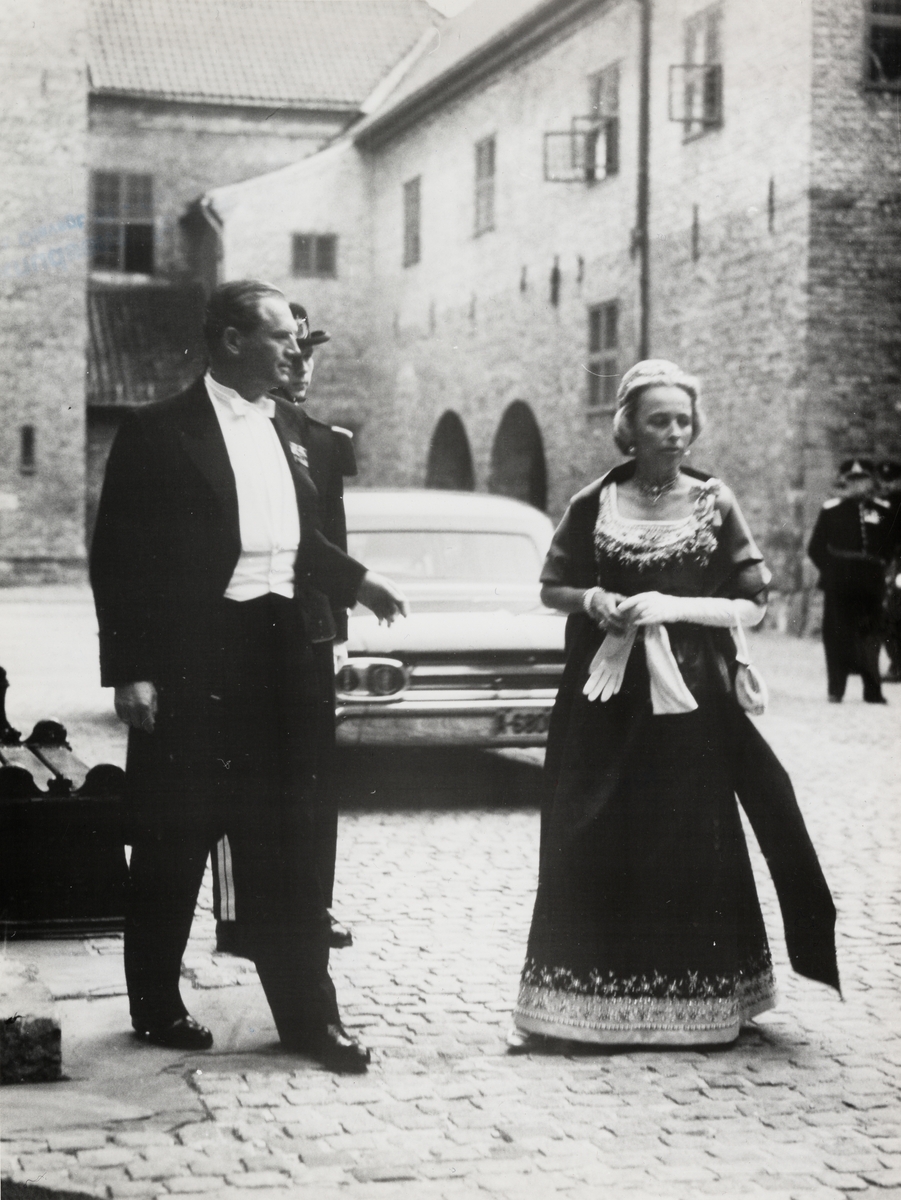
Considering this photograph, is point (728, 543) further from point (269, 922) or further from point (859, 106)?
point (859, 106)

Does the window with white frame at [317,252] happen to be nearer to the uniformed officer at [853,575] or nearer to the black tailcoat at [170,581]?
the uniformed officer at [853,575]

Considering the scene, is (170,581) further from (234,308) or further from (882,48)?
(882,48)

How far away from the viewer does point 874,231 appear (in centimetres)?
2061

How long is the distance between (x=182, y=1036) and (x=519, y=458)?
82.0 ft

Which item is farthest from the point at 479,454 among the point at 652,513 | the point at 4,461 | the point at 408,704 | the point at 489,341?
the point at 652,513

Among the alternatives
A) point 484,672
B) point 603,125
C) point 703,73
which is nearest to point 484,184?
point 603,125

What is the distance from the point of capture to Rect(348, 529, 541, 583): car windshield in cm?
963

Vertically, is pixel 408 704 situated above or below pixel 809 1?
below

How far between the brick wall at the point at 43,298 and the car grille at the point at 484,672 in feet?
79.9

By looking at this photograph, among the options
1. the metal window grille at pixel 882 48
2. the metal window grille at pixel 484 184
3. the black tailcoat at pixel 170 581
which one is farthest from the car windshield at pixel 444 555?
the metal window grille at pixel 484 184

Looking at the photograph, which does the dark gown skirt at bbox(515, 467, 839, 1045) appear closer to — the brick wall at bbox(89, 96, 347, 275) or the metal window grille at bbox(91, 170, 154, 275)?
the brick wall at bbox(89, 96, 347, 275)

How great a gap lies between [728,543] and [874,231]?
16.7m

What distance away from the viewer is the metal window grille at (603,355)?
2536cm

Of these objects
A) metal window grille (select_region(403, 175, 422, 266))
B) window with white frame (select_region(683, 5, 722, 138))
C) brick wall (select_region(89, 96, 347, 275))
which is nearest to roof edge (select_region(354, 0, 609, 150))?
metal window grille (select_region(403, 175, 422, 266))
